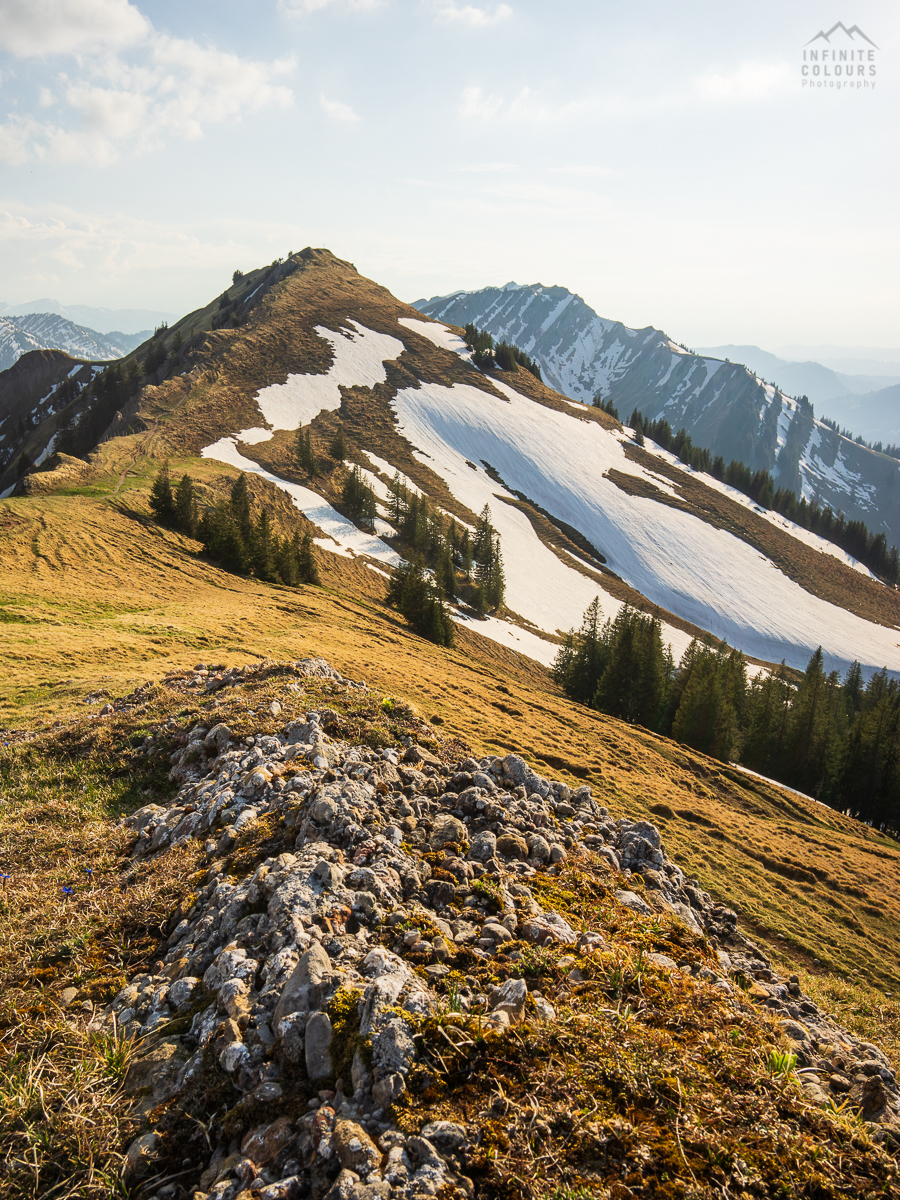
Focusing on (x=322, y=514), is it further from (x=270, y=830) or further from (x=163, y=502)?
(x=270, y=830)

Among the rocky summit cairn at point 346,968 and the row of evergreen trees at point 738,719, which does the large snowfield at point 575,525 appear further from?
the rocky summit cairn at point 346,968

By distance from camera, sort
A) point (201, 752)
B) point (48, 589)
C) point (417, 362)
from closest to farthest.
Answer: point (201, 752)
point (48, 589)
point (417, 362)

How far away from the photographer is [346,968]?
4.35 meters

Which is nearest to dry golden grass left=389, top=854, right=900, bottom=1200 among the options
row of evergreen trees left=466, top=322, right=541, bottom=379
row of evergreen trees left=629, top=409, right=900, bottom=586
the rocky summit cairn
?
the rocky summit cairn

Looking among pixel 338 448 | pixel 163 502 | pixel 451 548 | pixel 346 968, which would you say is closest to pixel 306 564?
pixel 163 502

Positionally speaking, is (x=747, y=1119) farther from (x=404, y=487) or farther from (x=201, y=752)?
(x=404, y=487)

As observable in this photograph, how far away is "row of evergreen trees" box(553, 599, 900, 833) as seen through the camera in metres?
39.8

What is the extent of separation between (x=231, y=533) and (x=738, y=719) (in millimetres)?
43116

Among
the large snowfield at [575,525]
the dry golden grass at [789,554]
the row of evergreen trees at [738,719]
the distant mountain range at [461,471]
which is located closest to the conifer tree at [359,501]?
the distant mountain range at [461,471]

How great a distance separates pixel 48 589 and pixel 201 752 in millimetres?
20290

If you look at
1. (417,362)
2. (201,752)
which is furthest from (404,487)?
(201,752)

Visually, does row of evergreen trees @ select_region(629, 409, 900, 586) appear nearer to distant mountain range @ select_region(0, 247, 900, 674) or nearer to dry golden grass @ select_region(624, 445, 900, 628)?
distant mountain range @ select_region(0, 247, 900, 674)

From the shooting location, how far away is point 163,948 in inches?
213

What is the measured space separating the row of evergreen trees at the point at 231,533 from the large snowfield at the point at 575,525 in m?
25.5
